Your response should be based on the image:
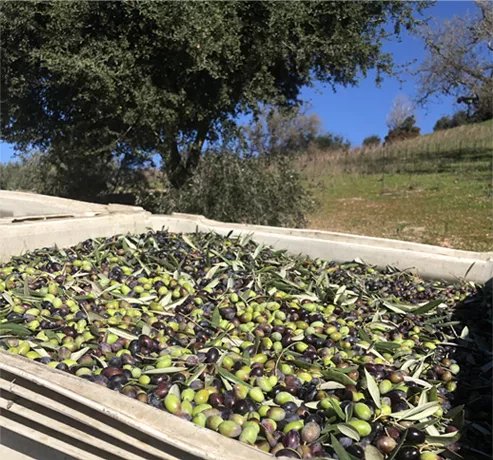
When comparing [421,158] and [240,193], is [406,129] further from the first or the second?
[240,193]

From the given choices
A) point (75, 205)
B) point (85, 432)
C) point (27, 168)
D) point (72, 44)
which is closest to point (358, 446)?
point (85, 432)

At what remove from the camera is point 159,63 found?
769cm

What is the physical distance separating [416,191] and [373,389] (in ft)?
38.4

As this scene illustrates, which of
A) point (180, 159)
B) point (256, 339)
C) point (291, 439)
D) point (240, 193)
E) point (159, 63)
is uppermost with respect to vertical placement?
point (159, 63)

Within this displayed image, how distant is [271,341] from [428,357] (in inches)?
27.4

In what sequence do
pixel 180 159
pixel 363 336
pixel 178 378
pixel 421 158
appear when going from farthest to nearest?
A: pixel 421 158 < pixel 180 159 < pixel 363 336 < pixel 178 378

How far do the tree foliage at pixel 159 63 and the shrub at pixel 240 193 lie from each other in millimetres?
1226

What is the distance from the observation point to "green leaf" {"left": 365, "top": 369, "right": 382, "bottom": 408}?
1503 millimetres

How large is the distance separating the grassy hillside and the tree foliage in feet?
6.61

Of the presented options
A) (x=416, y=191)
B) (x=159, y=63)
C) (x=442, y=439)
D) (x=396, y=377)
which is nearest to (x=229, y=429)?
(x=442, y=439)

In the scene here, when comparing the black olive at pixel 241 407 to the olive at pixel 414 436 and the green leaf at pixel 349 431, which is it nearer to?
the green leaf at pixel 349 431

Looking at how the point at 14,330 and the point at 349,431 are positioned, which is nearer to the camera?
the point at 349,431

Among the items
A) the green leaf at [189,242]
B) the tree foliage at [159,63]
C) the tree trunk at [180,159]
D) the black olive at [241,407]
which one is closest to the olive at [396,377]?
the black olive at [241,407]

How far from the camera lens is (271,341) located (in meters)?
2.01
